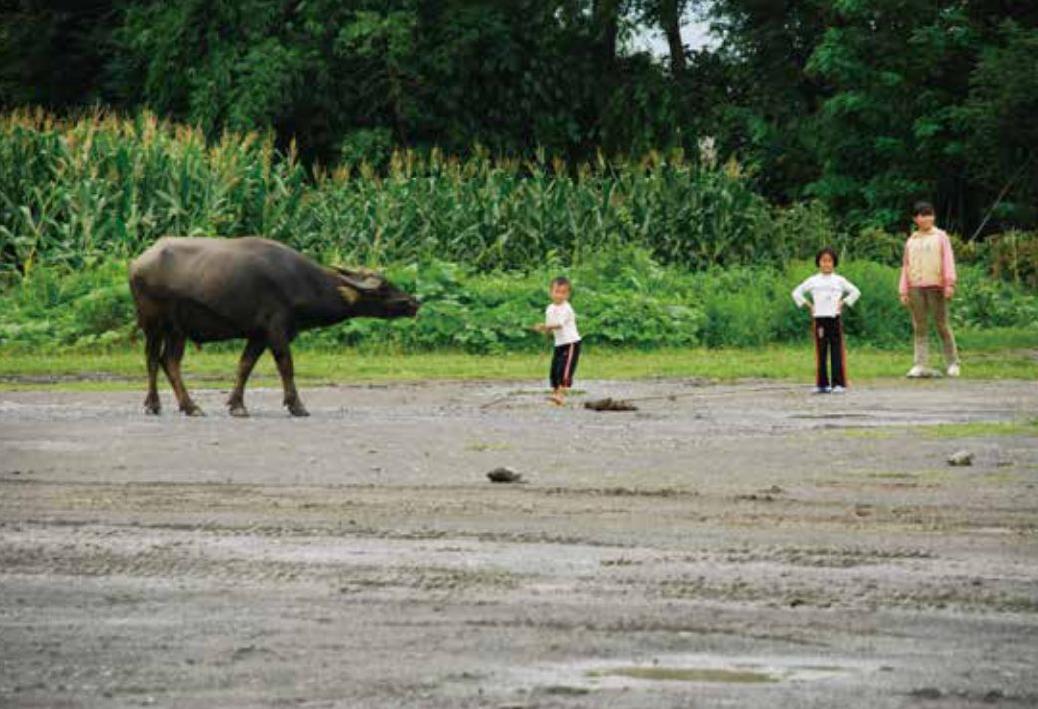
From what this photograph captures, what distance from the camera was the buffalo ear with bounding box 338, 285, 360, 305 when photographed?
21.0 m

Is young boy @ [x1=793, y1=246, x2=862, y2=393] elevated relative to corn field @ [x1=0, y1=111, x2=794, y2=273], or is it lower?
lower

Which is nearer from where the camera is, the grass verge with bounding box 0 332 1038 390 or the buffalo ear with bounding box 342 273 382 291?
the buffalo ear with bounding box 342 273 382 291

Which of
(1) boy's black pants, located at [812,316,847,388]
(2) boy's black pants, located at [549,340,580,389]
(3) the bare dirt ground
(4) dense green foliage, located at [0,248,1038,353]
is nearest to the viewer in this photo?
(3) the bare dirt ground

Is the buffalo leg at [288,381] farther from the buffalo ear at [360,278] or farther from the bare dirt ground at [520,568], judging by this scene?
the bare dirt ground at [520,568]

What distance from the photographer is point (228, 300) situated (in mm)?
20219

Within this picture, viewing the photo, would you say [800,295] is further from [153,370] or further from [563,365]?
[153,370]

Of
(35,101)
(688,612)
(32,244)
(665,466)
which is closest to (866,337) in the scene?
(32,244)

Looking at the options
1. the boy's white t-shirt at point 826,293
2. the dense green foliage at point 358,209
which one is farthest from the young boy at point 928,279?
the dense green foliage at point 358,209

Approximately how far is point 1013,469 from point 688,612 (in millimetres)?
5996

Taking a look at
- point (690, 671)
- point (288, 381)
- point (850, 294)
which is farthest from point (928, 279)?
point (690, 671)

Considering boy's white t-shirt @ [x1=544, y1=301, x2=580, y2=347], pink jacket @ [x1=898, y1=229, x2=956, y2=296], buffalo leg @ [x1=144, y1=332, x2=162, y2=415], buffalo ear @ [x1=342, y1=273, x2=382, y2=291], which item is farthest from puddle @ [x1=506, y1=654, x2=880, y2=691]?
pink jacket @ [x1=898, y1=229, x2=956, y2=296]

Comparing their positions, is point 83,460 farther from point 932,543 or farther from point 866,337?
point 866,337

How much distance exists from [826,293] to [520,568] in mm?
13786

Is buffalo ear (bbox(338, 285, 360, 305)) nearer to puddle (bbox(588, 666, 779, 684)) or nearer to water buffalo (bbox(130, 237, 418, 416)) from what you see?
water buffalo (bbox(130, 237, 418, 416))
